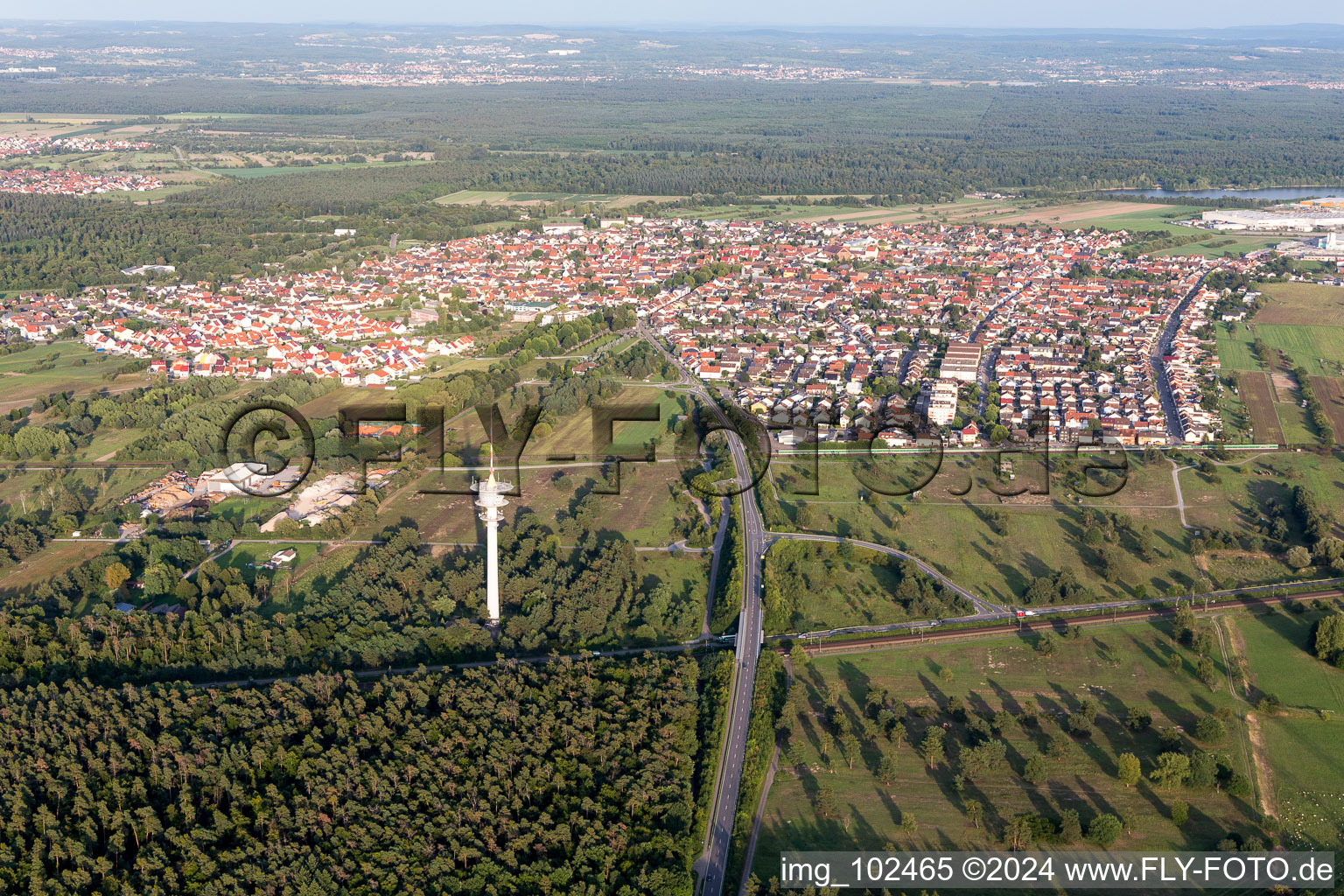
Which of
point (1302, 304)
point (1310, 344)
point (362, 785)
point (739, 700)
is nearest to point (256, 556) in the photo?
point (362, 785)

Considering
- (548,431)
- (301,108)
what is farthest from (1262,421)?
(301,108)

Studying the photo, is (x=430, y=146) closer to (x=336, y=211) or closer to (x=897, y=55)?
(x=336, y=211)

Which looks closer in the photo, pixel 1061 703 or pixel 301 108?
pixel 1061 703

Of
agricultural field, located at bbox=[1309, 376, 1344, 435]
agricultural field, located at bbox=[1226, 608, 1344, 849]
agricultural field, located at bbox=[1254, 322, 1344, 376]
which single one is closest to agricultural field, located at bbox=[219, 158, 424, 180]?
agricultural field, located at bbox=[1254, 322, 1344, 376]

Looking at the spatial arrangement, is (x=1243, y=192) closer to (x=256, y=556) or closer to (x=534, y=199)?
(x=534, y=199)

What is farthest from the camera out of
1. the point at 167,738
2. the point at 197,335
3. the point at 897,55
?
the point at 897,55

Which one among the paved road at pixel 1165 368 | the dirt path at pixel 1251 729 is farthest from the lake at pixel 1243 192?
the dirt path at pixel 1251 729
